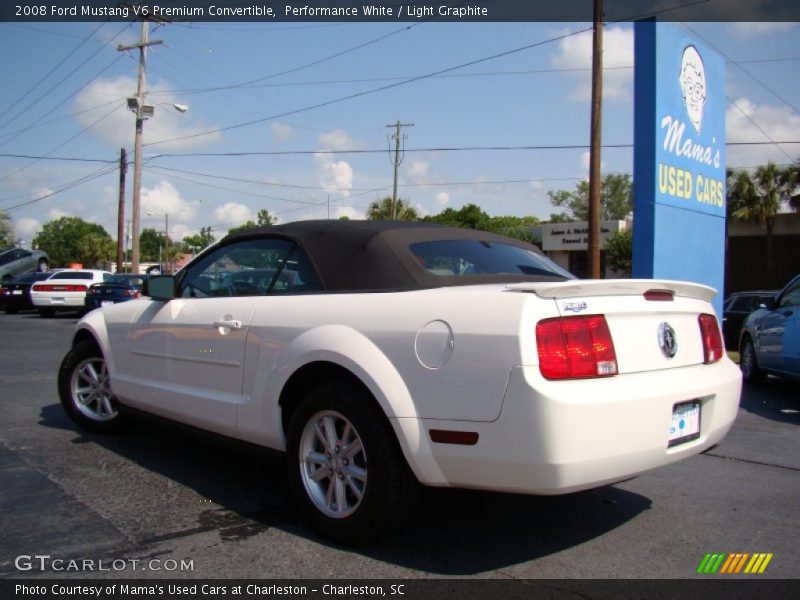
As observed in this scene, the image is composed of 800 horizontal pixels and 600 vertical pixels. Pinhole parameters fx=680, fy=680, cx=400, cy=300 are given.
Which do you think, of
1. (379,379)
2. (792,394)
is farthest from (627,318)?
(792,394)

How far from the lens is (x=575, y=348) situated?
2756 millimetres

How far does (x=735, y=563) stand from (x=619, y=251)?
37419 mm

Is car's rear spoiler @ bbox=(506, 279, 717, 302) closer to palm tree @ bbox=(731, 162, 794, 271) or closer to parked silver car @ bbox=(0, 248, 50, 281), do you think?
parked silver car @ bbox=(0, 248, 50, 281)

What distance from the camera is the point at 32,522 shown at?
11.1ft

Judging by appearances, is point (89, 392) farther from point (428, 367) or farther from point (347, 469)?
point (428, 367)

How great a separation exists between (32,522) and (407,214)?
4412 cm

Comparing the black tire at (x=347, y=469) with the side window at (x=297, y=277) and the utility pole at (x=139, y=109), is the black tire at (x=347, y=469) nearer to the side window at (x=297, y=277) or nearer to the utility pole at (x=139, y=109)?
the side window at (x=297, y=277)

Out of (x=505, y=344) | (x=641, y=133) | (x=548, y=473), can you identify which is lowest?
(x=548, y=473)

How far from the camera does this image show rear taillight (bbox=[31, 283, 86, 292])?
19.8 meters

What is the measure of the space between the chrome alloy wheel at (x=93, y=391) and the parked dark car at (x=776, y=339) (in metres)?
6.86

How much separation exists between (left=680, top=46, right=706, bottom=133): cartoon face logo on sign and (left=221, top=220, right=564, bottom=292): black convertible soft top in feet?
29.8

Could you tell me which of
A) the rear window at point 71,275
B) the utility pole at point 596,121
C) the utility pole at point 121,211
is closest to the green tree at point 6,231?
the utility pole at point 121,211

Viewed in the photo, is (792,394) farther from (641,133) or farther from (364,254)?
(364,254)

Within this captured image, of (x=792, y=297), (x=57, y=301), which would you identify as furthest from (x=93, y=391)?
(x=57, y=301)
